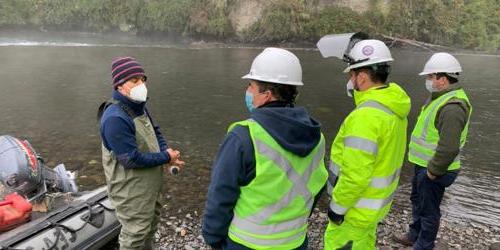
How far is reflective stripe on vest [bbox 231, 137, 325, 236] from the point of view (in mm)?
2654

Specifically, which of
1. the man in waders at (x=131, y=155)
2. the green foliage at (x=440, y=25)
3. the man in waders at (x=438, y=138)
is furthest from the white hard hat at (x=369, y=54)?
the green foliage at (x=440, y=25)

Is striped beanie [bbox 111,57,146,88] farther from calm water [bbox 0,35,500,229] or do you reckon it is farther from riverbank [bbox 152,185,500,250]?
calm water [bbox 0,35,500,229]

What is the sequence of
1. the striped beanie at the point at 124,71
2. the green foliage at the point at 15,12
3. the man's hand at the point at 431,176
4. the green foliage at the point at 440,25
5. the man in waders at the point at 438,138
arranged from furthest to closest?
the green foliage at the point at 440,25 → the green foliage at the point at 15,12 → the man's hand at the point at 431,176 → the man in waders at the point at 438,138 → the striped beanie at the point at 124,71

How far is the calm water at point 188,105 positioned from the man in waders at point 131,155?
3128 millimetres

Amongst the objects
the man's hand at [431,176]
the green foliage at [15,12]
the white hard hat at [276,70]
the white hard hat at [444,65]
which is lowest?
the green foliage at [15,12]

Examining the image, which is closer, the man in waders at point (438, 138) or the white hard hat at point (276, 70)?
the white hard hat at point (276, 70)

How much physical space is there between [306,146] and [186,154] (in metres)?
8.32

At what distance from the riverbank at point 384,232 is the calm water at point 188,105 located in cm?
50

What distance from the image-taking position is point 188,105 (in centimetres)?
1641

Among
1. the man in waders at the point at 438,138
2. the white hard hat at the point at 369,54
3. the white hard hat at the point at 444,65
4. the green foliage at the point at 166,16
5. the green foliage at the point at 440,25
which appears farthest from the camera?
the green foliage at the point at 440,25

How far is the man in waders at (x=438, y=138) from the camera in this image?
4.43 metres

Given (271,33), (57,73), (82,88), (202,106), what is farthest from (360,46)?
(271,33)

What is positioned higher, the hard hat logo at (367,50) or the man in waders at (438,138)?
the hard hat logo at (367,50)

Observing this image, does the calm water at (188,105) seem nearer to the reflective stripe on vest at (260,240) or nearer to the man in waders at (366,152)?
the man in waders at (366,152)
